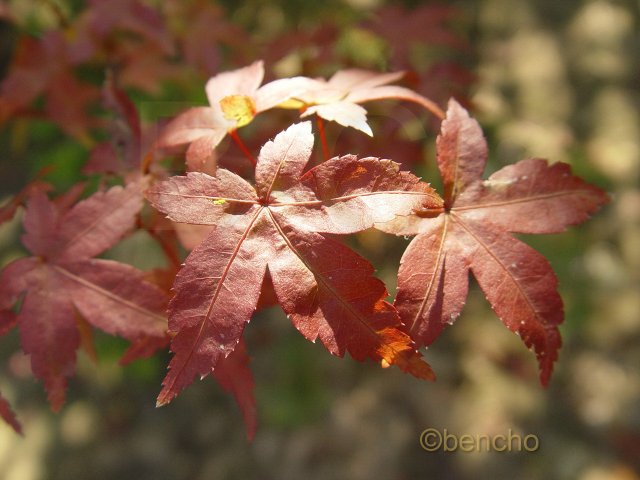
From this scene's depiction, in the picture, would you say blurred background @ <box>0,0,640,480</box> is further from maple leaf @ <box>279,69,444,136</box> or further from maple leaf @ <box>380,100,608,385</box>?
maple leaf @ <box>380,100,608,385</box>

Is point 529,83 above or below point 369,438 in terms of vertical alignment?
above

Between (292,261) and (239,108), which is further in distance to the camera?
(239,108)

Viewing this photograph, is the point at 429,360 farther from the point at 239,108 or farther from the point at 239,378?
the point at 239,108

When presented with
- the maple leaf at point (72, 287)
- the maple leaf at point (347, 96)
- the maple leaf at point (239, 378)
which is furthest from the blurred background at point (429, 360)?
the maple leaf at point (239, 378)

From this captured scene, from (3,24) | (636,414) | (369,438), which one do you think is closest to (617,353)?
(636,414)

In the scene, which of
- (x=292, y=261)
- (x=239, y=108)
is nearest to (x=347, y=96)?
(x=239, y=108)

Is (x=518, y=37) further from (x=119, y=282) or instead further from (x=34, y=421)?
(x=34, y=421)

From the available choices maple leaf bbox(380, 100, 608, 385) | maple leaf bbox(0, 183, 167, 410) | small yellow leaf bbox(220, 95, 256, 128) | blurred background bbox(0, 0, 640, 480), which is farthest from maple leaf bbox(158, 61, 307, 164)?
blurred background bbox(0, 0, 640, 480)
